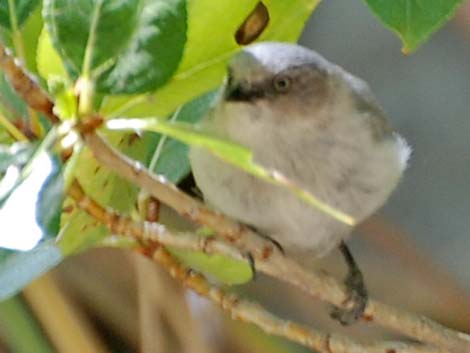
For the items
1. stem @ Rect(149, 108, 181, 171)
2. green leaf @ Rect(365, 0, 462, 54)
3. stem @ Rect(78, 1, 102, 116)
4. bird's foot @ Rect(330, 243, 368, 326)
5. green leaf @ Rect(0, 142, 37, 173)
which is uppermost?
stem @ Rect(78, 1, 102, 116)

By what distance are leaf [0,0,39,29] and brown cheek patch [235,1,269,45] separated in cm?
16

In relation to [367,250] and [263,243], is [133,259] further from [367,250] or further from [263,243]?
[263,243]

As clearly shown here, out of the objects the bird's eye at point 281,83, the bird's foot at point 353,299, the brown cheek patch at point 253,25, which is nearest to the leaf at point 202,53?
the brown cheek patch at point 253,25

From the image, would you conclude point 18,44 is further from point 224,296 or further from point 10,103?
point 224,296

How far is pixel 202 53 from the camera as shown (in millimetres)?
676

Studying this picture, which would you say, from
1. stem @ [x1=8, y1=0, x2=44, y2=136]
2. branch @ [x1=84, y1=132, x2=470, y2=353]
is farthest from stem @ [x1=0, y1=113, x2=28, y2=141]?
branch @ [x1=84, y1=132, x2=470, y2=353]

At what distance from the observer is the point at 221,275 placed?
816 mm

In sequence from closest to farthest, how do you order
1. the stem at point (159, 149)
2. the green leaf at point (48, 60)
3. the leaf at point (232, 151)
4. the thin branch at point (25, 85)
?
1. the leaf at point (232, 151)
2. the thin branch at point (25, 85)
3. the green leaf at point (48, 60)
4. the stem at point (159, 149)

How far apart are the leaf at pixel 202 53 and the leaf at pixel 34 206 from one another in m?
0.13

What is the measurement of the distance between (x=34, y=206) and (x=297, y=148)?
341mm

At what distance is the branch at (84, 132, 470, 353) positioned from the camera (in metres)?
0.57

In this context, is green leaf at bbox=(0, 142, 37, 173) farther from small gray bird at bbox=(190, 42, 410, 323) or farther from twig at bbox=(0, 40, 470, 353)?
small gray bird at bbox=(190, 42, 410, 323)

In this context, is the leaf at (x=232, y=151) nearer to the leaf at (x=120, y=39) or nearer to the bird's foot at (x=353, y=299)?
the leaf at (x=120, y=39)

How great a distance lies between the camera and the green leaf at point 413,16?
581mm
